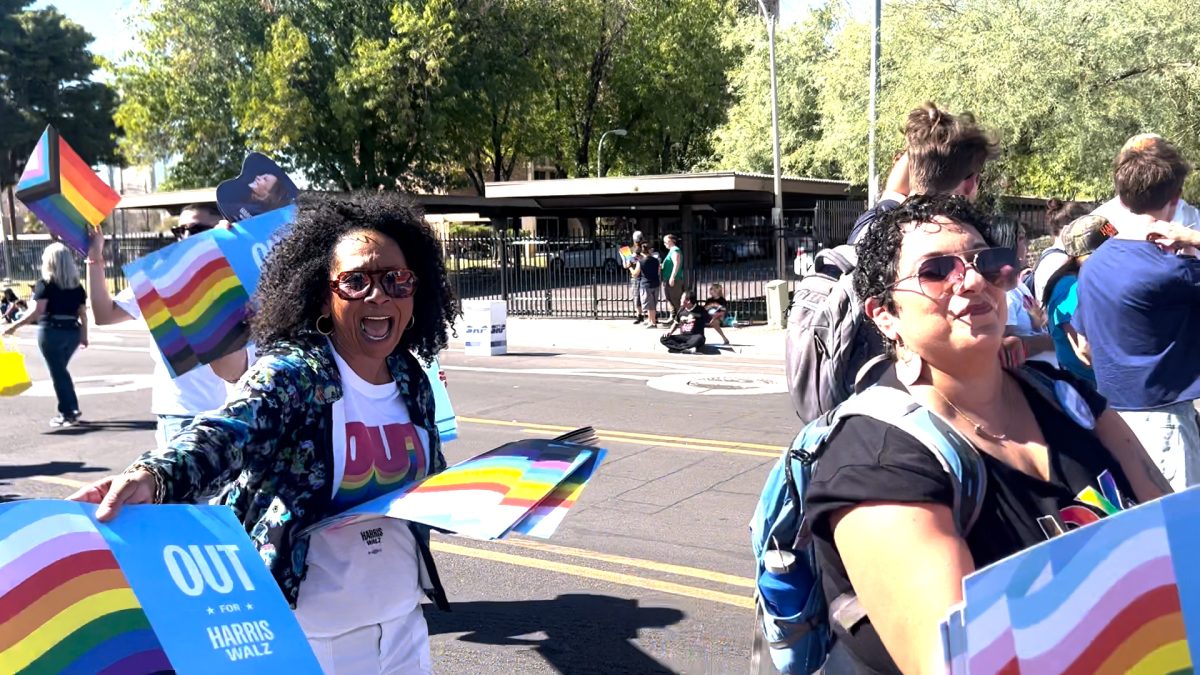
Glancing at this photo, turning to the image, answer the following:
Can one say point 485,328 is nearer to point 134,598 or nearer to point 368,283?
point 368,283

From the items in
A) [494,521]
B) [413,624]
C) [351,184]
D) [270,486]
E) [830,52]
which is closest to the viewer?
[494,521]

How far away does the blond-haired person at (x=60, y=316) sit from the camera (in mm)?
9812

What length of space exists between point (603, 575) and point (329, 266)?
10.7 ft

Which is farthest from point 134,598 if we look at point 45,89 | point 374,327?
point 45,89

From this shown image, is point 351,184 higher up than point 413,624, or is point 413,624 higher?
point 351,184

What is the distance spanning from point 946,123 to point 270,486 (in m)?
2.42

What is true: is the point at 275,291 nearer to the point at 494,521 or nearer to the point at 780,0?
the point at 494,521

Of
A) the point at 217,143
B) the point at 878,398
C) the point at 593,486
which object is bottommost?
the point at 593,486

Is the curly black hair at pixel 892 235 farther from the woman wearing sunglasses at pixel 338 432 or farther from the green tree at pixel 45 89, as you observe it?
the green tree at pixel 45 89

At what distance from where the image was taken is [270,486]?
8.34 feet

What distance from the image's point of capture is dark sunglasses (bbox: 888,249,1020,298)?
210 cm

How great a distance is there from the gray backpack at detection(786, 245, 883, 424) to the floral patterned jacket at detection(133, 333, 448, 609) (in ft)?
4.69

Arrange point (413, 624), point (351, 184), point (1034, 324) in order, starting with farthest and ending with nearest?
point (351, 184), point (1034, 324), point (413, 624)

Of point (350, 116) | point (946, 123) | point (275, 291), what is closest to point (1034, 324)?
point (946, 123)
